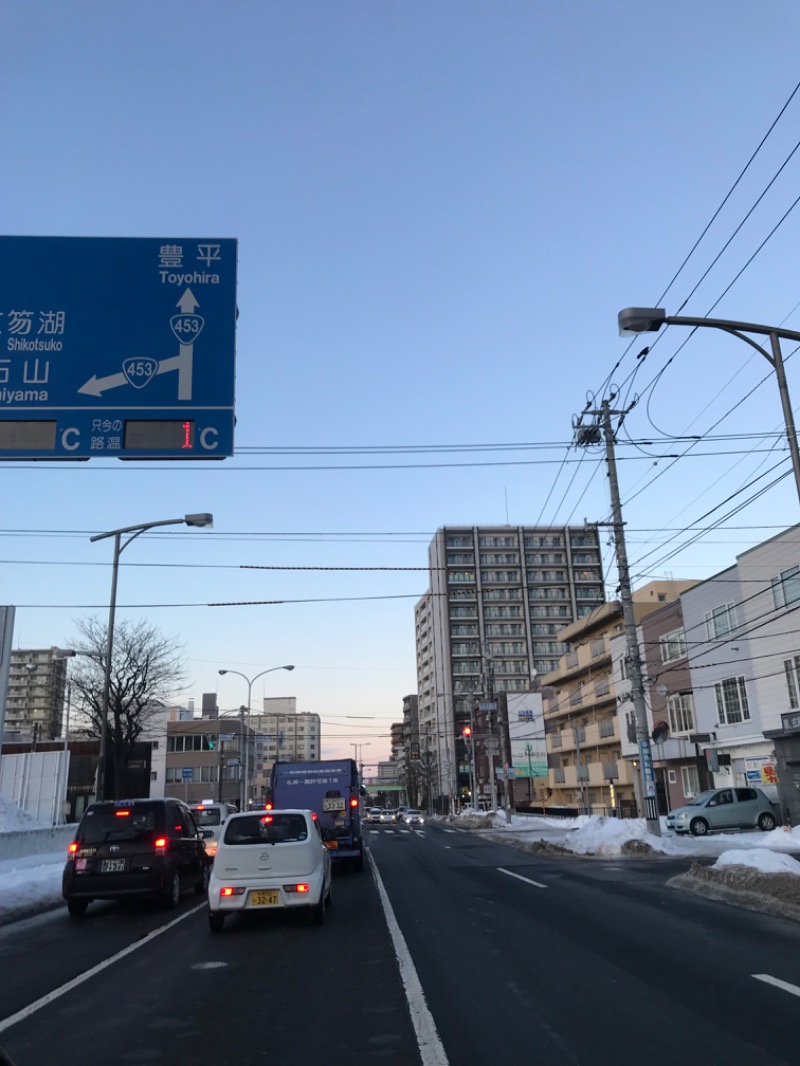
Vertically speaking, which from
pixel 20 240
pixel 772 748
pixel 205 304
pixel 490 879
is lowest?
pixel 490 879

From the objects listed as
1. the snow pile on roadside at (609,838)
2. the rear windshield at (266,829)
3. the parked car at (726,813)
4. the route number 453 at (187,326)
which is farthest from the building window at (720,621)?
the route number 453 at (187,326)

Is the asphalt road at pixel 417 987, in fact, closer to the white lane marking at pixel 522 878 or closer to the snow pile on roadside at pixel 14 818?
the white lane marking at pixel 522 878

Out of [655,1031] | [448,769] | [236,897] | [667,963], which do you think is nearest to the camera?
[655,1031]

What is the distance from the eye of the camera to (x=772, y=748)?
3653 cm

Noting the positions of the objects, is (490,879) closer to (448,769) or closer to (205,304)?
(205,304)

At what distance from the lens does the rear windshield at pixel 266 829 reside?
1209 cm

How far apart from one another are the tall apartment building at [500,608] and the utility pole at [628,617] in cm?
8436

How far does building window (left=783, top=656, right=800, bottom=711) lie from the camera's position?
34.0 meters

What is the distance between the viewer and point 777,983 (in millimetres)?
7570

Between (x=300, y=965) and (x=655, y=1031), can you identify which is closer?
(x=655, y=1031)

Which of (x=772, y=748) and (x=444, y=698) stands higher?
(x=444, y=698)

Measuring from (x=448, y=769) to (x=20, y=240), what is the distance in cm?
10566

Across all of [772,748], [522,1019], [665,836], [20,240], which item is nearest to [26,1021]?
[522,1019]

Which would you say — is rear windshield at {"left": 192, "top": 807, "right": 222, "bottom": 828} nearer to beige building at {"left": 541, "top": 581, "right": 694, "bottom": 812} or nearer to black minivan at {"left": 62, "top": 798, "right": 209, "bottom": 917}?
black minivan at {"left": 62, "top": 798, "right": 209, "bottom": 917}
